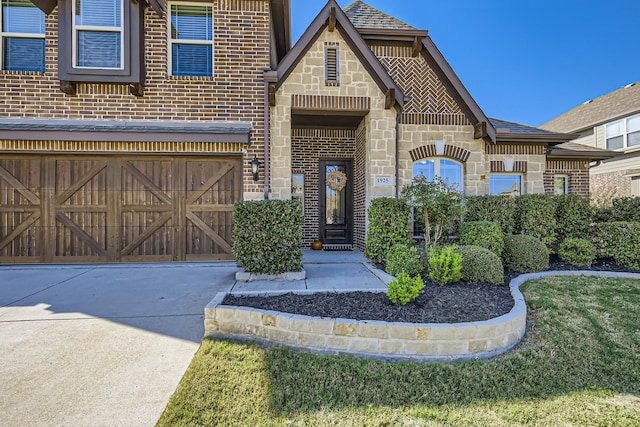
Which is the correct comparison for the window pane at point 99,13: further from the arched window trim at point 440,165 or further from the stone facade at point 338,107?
the arched window trim at point 440,165

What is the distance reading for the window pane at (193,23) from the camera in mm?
7148

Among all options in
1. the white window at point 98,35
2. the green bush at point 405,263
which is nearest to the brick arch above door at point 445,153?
the green bush at point 405,263

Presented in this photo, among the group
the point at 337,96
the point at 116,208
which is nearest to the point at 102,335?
the point at 116,208

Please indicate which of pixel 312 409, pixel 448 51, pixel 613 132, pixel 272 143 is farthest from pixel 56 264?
pixel 448 51

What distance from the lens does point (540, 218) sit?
22.9 feet

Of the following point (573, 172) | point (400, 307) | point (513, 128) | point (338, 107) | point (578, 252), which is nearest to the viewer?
point (400, 307)

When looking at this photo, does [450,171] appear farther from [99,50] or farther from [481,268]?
[99,50]

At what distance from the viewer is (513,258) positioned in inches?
246

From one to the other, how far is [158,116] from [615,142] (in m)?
20.1

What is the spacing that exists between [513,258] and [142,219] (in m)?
7.55

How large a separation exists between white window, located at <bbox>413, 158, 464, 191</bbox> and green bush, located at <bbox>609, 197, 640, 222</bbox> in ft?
10.9

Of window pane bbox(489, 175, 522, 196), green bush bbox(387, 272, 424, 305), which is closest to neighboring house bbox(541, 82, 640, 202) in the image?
window pane bbox(489, 175, 522, 196)

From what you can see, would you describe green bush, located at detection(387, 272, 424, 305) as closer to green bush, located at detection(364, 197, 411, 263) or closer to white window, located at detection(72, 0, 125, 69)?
green bush, located at detection(364, 197, 411, 263)

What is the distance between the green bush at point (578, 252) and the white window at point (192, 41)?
8267 millimetres
